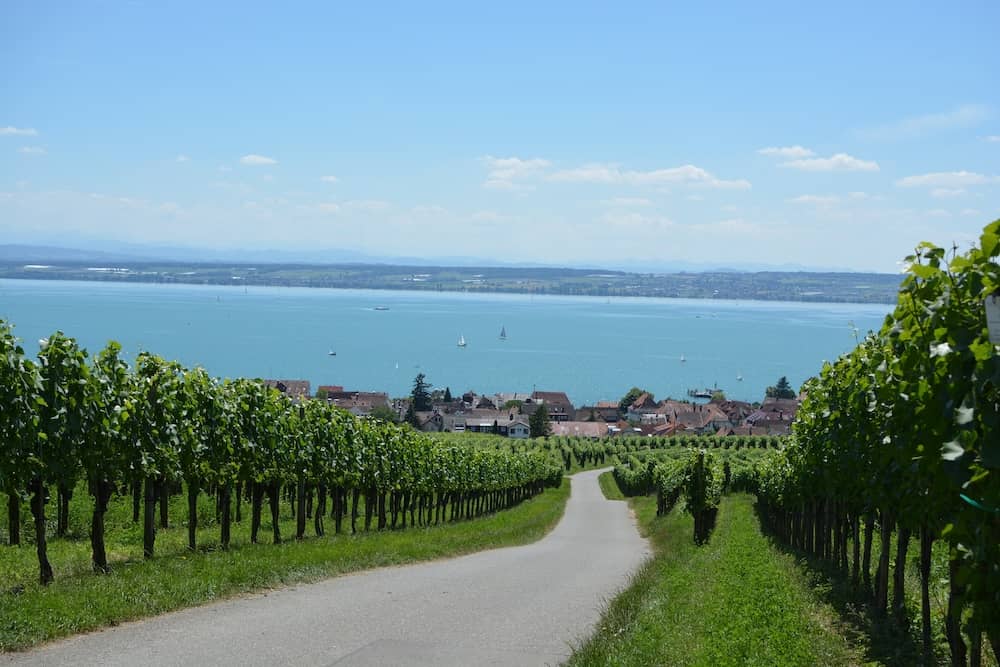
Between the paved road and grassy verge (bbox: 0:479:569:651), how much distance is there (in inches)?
13.2

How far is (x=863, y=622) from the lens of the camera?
51.4 ft

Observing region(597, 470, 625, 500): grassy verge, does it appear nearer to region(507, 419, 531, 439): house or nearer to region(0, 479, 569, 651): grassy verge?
region(0, 479, 569, 651): grassy verge

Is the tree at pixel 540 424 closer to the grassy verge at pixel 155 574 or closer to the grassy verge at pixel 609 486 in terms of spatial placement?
the grassy verge at pixel 609 486

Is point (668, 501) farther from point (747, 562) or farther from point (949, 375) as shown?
point (949, 375)

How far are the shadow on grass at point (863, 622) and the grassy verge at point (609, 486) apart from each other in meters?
62.5

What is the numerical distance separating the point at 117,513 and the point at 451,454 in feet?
59.7

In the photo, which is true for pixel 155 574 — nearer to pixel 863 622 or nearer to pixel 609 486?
pixel 863 622

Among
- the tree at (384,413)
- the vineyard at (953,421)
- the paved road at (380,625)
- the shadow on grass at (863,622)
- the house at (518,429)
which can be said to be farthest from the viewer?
the house at (518,429)

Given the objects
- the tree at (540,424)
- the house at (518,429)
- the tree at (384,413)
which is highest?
the tree at (384,413)

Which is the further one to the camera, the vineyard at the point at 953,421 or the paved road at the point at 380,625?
the paved road at the point at 380,625

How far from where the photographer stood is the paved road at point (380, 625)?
1115cm

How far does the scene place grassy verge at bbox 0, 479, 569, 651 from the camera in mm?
11961

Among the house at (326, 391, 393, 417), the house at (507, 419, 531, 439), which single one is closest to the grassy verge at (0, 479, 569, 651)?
the house at (326, 391, 393, 417)

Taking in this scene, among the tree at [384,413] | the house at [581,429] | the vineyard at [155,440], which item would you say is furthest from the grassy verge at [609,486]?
the house at [581,429]
